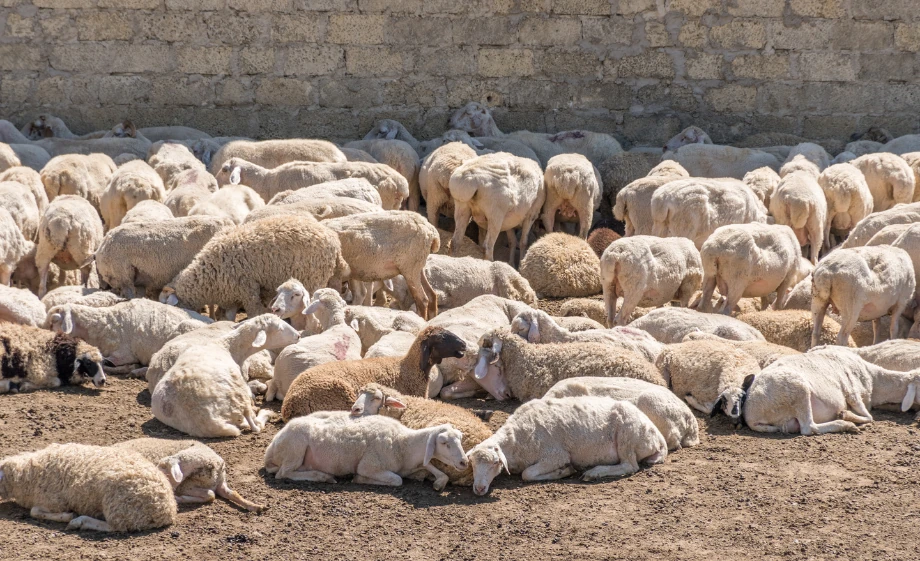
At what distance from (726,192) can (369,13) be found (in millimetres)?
6001

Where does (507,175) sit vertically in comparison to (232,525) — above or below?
above

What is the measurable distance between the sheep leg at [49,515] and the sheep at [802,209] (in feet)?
28.9

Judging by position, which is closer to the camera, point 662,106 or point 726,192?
point 726,192

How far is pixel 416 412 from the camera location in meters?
7.69

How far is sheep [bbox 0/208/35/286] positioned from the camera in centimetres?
1125

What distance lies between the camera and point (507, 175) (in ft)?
44.6

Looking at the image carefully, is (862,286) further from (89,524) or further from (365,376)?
Answer: (89,524)

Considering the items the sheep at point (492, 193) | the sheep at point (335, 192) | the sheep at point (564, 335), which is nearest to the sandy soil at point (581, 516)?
the sheep at point (564, 335)

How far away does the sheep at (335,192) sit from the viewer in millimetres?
12297

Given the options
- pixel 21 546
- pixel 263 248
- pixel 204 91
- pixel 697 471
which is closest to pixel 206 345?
pixel 263 248

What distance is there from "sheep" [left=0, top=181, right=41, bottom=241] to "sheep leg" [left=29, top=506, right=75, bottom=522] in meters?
5.81

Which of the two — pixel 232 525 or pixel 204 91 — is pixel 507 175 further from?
pixel 232 525

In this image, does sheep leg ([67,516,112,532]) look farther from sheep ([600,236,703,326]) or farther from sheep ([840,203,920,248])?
sheep ([840,203,920,248])

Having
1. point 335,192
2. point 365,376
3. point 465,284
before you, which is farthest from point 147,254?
point 365,376
